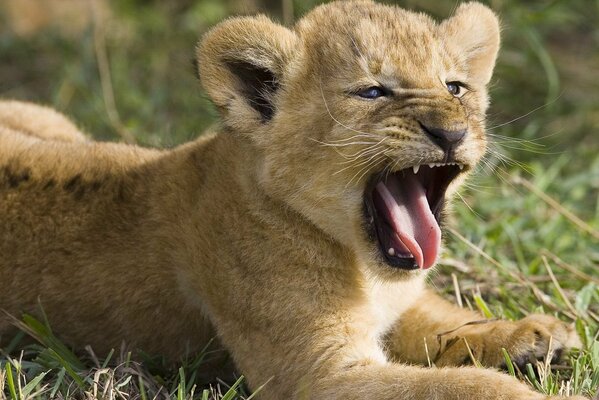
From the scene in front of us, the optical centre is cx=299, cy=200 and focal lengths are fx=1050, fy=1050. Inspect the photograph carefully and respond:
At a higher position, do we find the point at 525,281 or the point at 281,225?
the point at 281,225

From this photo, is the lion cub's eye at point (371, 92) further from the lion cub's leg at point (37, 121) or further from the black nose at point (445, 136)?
the lion cub's leg at point (37, 121)

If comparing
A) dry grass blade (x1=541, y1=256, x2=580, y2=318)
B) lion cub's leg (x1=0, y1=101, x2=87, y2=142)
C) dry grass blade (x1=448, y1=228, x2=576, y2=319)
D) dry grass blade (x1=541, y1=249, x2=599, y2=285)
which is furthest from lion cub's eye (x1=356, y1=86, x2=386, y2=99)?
lion cub's leg (x1=0, y1=101, x2=87, y2=142)

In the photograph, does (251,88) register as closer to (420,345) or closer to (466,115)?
(466,115)

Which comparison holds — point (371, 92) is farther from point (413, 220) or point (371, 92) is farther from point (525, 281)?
point (525, 281)

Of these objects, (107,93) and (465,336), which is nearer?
(465,336)

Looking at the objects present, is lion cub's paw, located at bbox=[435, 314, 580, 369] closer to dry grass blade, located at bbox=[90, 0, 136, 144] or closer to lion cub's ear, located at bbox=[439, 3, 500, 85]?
lion cub's ear, located at bbox=[439, 3, 500, 85]

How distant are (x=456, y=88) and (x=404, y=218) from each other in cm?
69

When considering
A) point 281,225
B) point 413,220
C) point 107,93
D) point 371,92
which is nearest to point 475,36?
point 371,92

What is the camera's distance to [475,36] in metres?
4.96

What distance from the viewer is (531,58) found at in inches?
327

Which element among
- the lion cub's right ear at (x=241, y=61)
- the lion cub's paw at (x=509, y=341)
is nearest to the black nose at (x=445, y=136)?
the lion cub's right ear at (x=241, y=61)

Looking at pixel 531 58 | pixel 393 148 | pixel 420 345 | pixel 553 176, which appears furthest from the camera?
pixel 531 58

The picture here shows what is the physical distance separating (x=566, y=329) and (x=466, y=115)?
1142mm

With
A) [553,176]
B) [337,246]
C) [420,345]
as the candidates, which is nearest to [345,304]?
[337,246]
